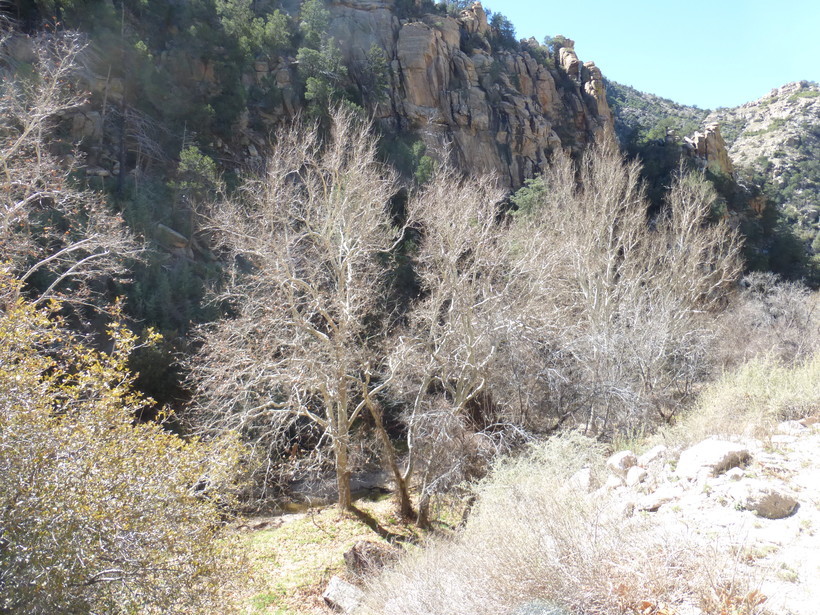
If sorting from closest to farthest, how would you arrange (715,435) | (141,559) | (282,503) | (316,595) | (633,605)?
(633,605) < (141,559) < (715,435) < (316,595) < (282,503)

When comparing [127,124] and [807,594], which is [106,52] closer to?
[127,124]

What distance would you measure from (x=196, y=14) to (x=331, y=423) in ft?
75.9

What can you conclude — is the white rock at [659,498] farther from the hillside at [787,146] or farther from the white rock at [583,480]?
the hillside at [787,146]

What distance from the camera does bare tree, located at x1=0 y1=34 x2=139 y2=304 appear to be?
9969 mm

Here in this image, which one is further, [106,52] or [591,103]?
[591,103]

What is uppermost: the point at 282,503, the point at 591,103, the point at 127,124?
the point at 591,103

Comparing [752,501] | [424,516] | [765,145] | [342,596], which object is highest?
[765,145]

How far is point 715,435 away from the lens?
6.94 m

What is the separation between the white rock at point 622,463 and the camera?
6820 mm

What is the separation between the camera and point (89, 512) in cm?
393

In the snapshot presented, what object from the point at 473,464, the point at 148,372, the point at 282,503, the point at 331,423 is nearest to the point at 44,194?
the point at 148,372

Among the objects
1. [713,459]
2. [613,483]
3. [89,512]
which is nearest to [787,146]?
[713,459]

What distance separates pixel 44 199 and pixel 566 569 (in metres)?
18.1

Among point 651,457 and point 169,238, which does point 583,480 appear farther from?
point 169,238
